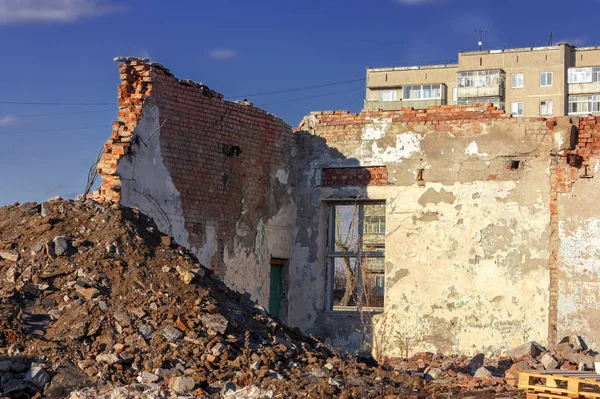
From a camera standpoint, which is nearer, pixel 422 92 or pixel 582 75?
pixel 582 75

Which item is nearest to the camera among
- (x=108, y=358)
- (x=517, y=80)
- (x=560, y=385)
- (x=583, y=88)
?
(x=108, y=358)

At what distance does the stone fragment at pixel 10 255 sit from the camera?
9.39 metres

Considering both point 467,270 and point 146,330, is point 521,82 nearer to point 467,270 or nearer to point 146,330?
point 467,270

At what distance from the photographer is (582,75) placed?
54.3 m

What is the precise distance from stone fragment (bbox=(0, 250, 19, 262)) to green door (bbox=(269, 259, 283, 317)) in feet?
17.9

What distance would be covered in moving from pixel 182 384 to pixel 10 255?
287 cm

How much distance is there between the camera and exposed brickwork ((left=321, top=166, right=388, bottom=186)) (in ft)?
46.0

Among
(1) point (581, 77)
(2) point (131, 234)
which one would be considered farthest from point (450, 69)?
(2) point (131, 234)

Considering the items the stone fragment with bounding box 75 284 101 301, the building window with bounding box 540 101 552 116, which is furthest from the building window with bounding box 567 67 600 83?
the stone fragment with bounding box 75 284 101 301

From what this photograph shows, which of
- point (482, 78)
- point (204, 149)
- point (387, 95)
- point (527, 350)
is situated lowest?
point (527, 350)

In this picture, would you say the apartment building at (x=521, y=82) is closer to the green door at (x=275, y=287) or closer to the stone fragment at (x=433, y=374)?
the green door at (x=275, y=287)

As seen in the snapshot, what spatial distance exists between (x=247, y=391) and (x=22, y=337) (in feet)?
7.30

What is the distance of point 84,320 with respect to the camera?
27.8ft

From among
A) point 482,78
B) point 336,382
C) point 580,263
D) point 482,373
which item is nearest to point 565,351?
point 580,263
